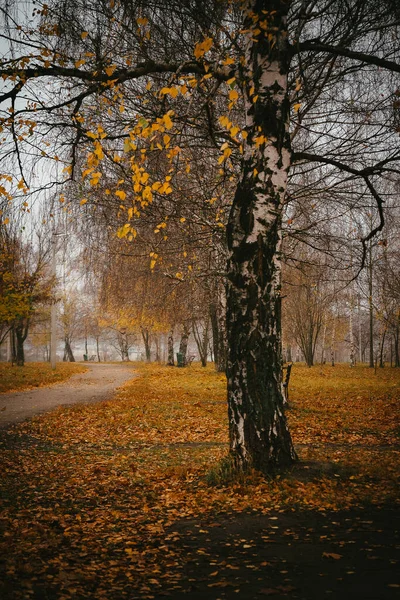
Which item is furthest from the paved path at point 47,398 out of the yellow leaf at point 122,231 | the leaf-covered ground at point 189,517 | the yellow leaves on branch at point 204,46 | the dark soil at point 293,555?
the yellow leaves on branch at point 204,46

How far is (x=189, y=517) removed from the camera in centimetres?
442

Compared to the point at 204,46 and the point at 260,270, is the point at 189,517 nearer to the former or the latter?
the point at 260,270

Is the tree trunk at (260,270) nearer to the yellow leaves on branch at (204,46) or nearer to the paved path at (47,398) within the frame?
the yellow leaves on branch at (204,46)

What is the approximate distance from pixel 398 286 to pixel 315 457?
18.3 metres

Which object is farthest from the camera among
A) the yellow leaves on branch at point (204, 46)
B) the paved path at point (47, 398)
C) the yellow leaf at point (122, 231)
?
the paved path at point (47, 398)

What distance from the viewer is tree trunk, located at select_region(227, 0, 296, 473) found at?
5.05m

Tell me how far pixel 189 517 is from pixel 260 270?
2.66 meters

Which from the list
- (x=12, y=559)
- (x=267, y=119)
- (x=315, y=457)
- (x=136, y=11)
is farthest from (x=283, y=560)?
(x=136, y=11)

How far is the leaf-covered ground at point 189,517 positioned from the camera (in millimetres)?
3102

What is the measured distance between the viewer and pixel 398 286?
22422 millimetres

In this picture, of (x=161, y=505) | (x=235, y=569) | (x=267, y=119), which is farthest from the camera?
(x=267, y=119)

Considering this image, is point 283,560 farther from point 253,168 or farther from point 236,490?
point 253,168

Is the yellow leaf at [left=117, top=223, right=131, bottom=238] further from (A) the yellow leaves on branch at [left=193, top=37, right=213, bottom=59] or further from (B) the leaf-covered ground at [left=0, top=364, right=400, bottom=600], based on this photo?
(B) the leaf-covered ground at [left=0, top=364, right=400, bottom=600]

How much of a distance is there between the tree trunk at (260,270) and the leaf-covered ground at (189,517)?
51 centimetres
